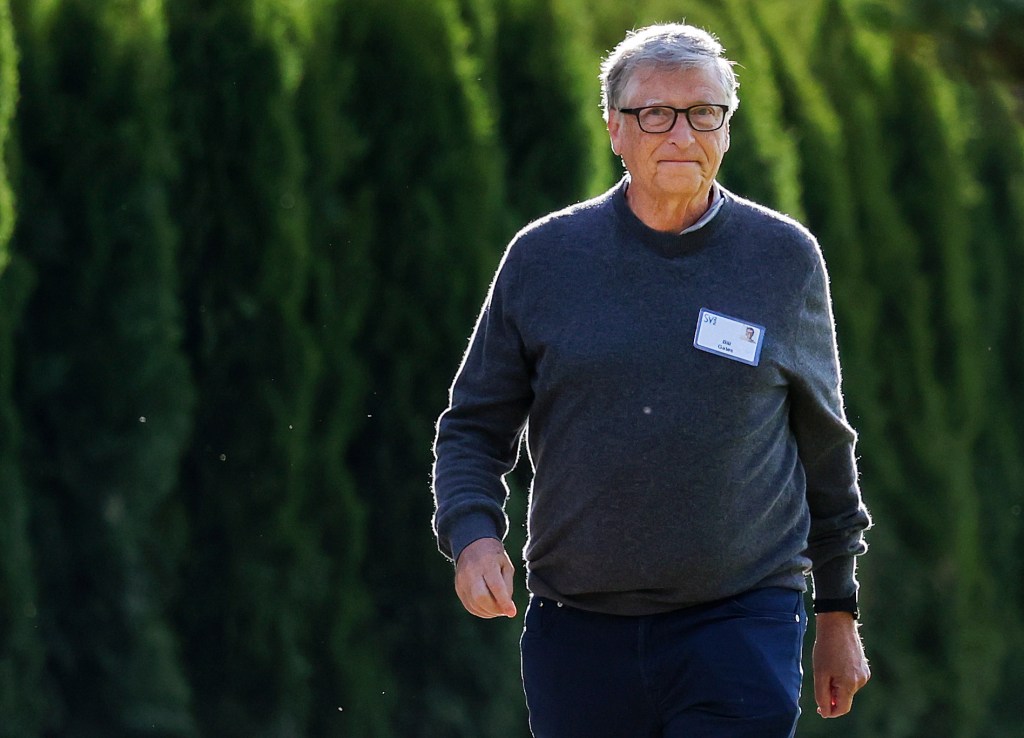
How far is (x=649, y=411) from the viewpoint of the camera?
283 centimetres

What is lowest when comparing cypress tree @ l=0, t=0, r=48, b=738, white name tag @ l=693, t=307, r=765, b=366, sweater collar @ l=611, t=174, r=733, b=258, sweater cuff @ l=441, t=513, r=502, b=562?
cypress tree @ l=0, t=0, r=48, b=738

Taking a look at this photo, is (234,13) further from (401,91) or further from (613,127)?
(613,127)

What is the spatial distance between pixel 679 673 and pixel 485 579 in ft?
1.16

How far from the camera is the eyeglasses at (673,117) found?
2936 mm

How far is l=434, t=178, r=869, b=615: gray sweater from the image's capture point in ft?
9.30

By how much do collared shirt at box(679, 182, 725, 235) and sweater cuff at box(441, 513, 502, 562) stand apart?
1.94 ft

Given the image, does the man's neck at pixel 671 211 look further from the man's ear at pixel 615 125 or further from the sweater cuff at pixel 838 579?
the sweater cuff at pixel 838 579

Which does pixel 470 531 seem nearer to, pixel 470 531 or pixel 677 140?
pixel 470 531

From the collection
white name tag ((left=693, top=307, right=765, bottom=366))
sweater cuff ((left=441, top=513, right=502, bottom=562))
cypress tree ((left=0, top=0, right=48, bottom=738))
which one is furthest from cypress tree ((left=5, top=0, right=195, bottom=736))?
white name tag ((left=693, top=307, right=765, bottom=366))

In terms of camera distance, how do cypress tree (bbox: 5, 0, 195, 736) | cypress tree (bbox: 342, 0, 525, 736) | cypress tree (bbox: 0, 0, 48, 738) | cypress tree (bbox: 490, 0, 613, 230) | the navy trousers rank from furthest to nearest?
1. cypress tree (bbox: 490, 0, 613, 230)
2. cypress tree (bbox: 342, 0, 525, 736)
3. cypress tree (bbox: 5, 0, 195, 736)
4. cypress tree (bbox: 0, 0, 48, 738)
5. the navy trousers

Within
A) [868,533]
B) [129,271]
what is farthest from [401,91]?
[868,533]

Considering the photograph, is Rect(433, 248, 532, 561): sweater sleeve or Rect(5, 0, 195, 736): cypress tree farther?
Rect(5, 0, 195, 736): cypress tree

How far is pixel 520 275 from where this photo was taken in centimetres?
300

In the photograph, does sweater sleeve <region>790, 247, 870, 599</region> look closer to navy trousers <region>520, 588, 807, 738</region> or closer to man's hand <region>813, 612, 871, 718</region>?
man's hand <region>813, 612, 871, 718</region>
